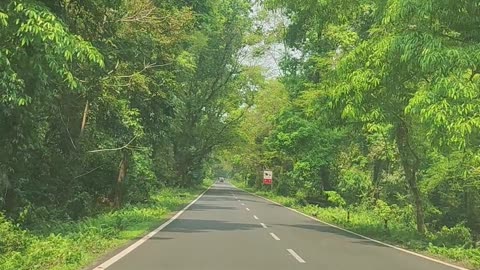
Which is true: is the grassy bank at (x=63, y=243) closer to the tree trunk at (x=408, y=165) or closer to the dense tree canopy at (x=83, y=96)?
the dense tree canopy at (x=83, y=96)

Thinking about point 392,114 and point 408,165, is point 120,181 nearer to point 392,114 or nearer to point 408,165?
point 408,165

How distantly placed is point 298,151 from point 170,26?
884 inches

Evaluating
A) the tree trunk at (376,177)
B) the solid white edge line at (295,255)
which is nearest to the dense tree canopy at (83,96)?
the solid white edge line at (295,255)

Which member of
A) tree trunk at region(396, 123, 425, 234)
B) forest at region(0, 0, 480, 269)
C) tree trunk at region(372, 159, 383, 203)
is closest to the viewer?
forest at region(0, 0, 480, 269)

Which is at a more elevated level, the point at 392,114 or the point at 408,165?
the point at 392,114

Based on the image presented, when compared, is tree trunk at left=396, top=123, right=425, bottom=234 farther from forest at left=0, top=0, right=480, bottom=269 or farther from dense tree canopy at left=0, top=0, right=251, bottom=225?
dense tree canopy at left=0, top=0, right=251, bottom=225

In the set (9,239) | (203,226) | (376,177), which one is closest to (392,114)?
(203,226)

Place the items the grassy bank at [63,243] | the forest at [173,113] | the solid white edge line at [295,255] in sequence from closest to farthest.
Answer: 1. the grassy bank at [63,243]
2. the forest at [173,113]
3. the solid white edge line at [295,255]


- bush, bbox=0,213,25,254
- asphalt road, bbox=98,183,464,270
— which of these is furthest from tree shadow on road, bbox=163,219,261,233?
bush, bbox=0,213,25,254

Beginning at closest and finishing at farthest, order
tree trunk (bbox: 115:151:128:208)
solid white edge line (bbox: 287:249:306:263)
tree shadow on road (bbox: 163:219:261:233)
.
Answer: solid white edge line (bbox: 287:249:306:263) < tree shadow on road (bbox: 163:219:261:233) < tree trunk (bbox: 115:151:128:208)

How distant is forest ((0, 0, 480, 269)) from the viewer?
1042 cm

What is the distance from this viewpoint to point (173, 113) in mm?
26047

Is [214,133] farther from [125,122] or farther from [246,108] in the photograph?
[125,122]

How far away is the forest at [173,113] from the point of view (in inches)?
410
